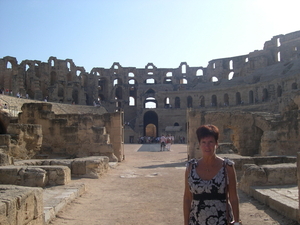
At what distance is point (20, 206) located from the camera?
3750 millimetres

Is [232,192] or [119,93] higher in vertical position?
[119,93]

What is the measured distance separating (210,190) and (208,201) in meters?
0.10

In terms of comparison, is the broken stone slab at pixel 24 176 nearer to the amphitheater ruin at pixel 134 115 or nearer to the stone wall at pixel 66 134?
the amphitheater ruin at pixel 134 115

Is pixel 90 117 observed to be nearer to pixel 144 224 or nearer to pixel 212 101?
pixel 144 224

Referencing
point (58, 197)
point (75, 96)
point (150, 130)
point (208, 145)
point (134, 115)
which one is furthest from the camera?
point (150, 130)

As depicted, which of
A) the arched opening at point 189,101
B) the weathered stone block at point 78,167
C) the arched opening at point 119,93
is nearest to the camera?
the weathered stone block at point 78,167

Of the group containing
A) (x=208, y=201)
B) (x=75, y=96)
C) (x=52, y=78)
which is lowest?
(x=208, y=201)

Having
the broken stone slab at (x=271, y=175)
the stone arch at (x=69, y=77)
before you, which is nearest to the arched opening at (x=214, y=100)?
the stone arch at (x=69, y=77)

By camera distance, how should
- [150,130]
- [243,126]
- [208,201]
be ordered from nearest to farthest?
[208,201]
[243,126]
[150,130]

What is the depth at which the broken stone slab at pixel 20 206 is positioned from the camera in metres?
3.44

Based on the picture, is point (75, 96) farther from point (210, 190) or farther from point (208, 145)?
point (210, 190)

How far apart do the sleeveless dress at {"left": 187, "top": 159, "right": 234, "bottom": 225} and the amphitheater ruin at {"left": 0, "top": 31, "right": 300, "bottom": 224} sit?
2.04 metres

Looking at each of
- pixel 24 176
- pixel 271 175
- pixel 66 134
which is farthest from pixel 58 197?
pixel 66 134

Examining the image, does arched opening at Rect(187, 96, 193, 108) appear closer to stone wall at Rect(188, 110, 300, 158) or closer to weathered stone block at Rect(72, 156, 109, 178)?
stone wall at Rect(188, 110, 300, 158)
